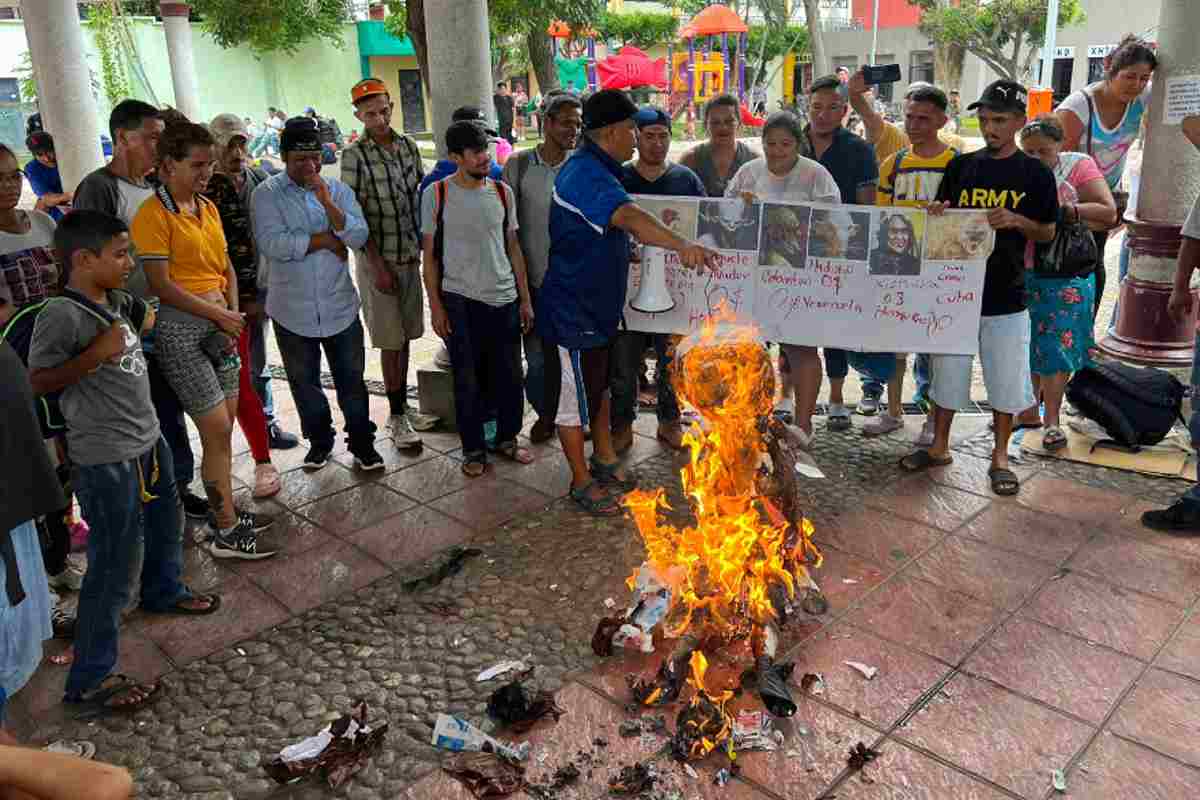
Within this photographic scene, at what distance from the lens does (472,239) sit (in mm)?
5559

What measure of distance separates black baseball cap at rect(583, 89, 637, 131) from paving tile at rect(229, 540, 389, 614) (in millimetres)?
2518

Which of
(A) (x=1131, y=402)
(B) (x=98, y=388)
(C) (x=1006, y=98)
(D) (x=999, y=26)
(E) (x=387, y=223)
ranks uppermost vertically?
(D) (x=999, y=26)

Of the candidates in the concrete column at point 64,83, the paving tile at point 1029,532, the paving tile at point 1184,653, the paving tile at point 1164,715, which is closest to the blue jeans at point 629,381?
the paving tile at point 1029,532

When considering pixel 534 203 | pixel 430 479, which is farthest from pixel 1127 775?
pixel 534 203

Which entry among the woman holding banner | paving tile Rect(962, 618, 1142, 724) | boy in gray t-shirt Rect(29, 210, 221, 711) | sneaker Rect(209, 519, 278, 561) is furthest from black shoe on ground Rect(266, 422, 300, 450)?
paving tile Rect(962, 618, 1142, 724)

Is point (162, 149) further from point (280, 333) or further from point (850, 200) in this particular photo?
point (850, 200)

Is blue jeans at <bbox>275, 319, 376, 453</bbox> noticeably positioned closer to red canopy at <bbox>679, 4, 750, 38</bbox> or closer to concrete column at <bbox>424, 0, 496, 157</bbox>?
concrete column at <bbox>424, 0, 496, 157</bbox>

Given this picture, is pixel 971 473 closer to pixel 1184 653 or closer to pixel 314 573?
pixel 1184 653

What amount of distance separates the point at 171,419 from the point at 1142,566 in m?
4.98

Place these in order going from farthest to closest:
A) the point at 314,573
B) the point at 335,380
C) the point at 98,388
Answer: the point at 335,380 < the point at 314,573 < the point at 98,388

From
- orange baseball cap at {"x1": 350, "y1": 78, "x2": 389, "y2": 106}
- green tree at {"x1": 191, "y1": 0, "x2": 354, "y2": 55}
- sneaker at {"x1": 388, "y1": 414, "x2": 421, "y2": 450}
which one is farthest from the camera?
green tree at {"x1": 191, "y1": 0, "x2": 354, "y2": 55}

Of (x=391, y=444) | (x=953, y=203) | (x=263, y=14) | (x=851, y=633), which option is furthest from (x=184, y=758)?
(x=263, y=14)

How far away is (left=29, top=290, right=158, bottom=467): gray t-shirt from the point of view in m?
3.35

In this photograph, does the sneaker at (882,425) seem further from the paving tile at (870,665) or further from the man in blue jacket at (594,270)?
the paving tile at (870,665)
